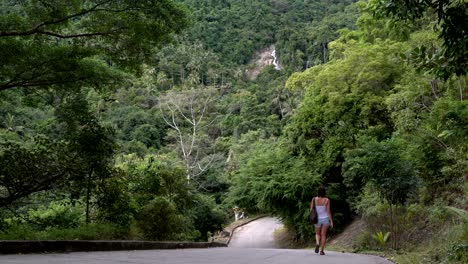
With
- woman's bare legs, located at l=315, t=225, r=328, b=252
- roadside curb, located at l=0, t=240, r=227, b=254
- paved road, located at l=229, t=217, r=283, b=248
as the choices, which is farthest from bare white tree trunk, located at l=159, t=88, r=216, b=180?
roadside curb, located at l=0, t=240, r=227, b=254

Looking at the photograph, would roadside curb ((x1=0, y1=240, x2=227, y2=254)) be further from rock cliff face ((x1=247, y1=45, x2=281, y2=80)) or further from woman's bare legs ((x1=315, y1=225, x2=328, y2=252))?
rock cliff face ((x1=247, y1=45, x2=281, y2=80))

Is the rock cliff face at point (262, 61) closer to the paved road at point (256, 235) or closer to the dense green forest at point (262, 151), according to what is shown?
the paved road at point (256, 235)

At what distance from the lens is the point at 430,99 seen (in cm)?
1944

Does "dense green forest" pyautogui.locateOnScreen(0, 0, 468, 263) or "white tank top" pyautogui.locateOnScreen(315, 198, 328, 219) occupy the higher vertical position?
"dense green forest" pyautogui.locateOnScreen(0, 0, 468, 263)

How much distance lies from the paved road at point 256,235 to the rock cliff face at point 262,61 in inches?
2043

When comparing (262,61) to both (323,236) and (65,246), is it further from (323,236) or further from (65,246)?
(65,246)

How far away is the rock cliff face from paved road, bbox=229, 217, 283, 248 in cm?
5190

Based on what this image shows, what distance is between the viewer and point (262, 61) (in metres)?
97.2

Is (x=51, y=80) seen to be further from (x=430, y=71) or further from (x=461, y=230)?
(x=461, y=230)

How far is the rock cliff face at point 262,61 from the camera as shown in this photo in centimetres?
9224

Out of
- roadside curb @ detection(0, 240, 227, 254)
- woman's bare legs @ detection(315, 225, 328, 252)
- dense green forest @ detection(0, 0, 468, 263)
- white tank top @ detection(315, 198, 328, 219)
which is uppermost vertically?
dense green forest @ detection(0, 0, 468, 263)

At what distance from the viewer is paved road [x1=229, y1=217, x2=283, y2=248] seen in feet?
98.0

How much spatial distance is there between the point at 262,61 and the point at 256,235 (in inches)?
2647

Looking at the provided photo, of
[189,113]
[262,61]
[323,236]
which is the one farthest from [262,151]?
[262,61]
